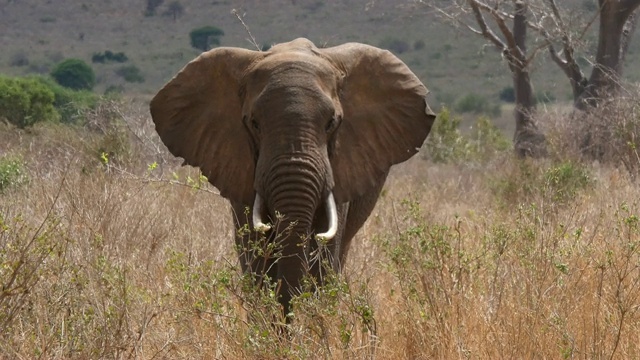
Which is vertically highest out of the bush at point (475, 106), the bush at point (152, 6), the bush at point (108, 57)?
the bush at point (475, 106)

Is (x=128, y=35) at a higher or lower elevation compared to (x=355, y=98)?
lower

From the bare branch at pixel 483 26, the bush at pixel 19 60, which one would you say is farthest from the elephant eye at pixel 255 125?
the bush at pixel 19 60

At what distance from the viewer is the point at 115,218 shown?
26.7 feet

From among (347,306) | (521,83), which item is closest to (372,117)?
(347,306)

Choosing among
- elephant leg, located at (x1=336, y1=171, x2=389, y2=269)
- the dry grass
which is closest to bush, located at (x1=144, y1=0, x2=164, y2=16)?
the dry grass

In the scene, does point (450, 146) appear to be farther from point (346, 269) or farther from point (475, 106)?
point (475, 106)

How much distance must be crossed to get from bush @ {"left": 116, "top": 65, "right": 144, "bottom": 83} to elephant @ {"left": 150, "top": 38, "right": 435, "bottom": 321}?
39.6 meters

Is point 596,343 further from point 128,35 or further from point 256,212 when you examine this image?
point 128,35

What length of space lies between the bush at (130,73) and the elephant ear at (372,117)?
3989cm

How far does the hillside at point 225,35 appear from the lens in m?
48.1

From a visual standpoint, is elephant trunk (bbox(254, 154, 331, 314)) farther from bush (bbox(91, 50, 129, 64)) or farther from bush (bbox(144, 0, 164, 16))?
bush (bbox(144, 0, 164, 16))

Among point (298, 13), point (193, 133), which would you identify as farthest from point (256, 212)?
point (298, 13)

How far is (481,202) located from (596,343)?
27.3 feet

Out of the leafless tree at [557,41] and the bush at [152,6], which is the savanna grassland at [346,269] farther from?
the bush at [152,6]
